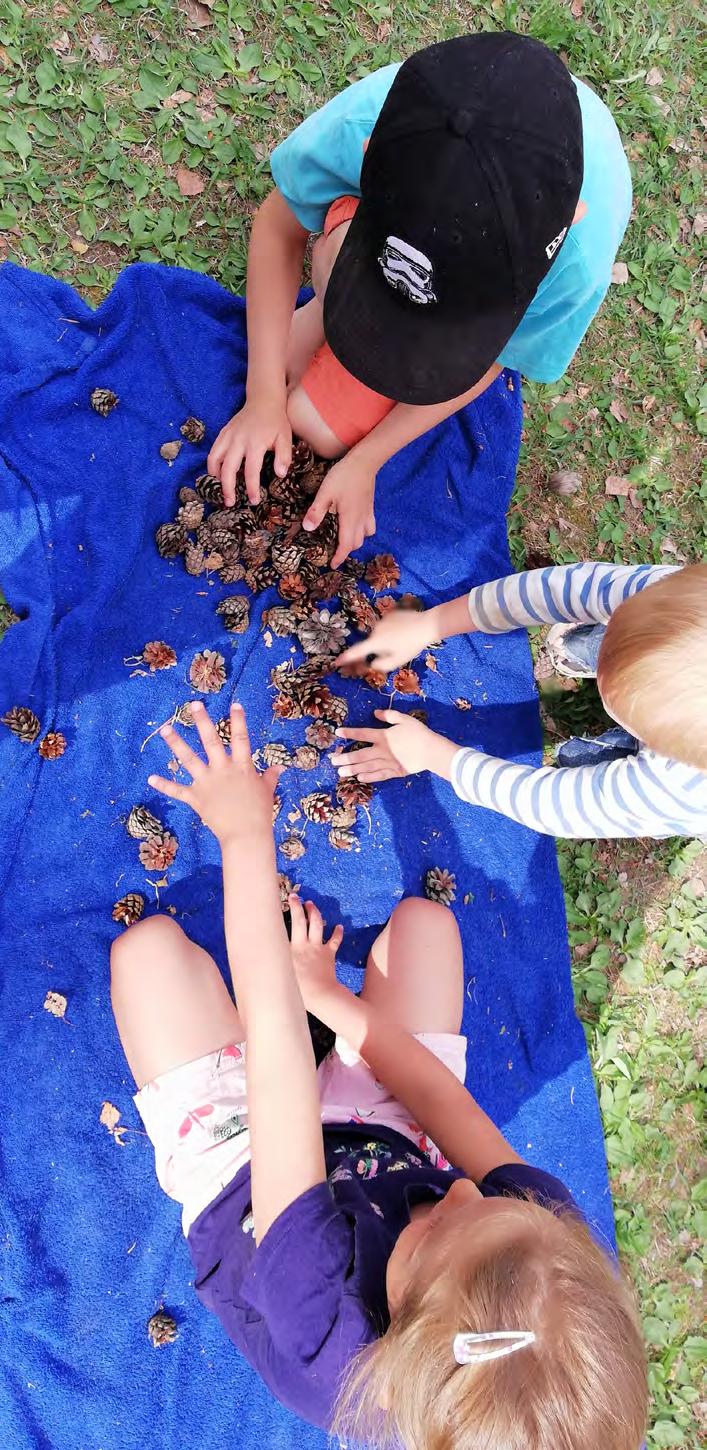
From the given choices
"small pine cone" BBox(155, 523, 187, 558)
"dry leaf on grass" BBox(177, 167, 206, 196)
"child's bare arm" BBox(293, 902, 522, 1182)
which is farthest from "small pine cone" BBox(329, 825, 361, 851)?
"dry leaf on grass" BBox(177, 167, 206, 196)

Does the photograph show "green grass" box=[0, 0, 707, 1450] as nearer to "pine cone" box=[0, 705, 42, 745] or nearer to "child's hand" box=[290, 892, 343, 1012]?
"child's hand" box=[290, 892, 343, 1012]

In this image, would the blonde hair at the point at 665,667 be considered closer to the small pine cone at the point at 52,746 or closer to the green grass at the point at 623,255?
the green grass at the point at 623,255

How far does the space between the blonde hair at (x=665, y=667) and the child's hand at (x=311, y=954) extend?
1172 mm

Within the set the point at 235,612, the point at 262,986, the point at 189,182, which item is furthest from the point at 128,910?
the point at 189,182

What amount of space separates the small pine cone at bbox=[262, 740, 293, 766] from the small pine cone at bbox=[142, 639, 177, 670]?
1.49ft

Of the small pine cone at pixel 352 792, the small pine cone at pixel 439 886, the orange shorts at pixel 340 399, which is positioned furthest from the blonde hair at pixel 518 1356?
the orange shorts at pixel 340 399

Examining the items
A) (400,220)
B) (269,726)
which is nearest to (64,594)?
(269,726)

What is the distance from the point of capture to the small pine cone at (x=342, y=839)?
316cm

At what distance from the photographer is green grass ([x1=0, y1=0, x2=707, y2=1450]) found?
331 cm

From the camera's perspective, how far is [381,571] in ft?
11.0

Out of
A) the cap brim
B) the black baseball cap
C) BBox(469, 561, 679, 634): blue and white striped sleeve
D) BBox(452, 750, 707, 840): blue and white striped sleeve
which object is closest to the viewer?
the black baseball cap

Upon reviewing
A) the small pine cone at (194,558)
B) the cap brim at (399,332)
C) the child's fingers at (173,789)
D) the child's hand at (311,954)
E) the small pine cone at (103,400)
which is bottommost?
the child's hand at (311,954)

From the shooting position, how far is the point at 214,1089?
2586 mm

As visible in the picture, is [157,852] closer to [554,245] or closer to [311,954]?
[311,954]
